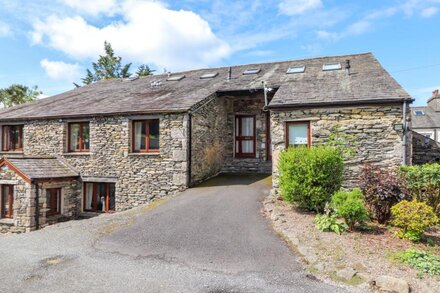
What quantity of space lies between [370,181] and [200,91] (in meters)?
8.94

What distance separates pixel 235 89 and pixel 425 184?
8.51 meters

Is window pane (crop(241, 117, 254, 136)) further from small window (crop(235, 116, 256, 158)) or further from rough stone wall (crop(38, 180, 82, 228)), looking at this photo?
rough stone wall (crop(38, 180, 82, 228))

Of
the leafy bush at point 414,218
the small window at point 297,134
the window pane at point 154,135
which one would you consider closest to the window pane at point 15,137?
the window pane at point 154,135

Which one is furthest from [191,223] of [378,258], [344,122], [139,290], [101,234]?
[344,122]

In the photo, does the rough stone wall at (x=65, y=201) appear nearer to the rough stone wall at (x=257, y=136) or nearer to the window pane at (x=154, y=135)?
the window pane at (x=154, y=135)

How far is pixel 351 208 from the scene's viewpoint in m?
7.46

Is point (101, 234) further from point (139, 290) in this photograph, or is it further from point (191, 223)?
point (139, 290)

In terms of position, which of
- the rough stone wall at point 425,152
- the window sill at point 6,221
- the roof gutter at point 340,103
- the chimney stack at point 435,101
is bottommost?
the window sill at point 6,221

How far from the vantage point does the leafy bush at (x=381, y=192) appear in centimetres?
795

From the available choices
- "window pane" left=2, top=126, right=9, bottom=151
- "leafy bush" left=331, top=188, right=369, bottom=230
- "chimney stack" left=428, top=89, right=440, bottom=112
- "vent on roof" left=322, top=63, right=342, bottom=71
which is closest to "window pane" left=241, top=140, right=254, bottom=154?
"vent on roof" left=322, top=63, right=342, bottom=71

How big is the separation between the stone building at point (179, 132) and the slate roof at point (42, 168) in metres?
0.04

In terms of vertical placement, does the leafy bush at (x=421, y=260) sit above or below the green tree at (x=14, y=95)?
below

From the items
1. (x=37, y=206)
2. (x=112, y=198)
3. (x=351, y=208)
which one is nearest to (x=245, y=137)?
(x=112, y=198)

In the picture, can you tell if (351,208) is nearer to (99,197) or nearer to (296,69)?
(296,69)
